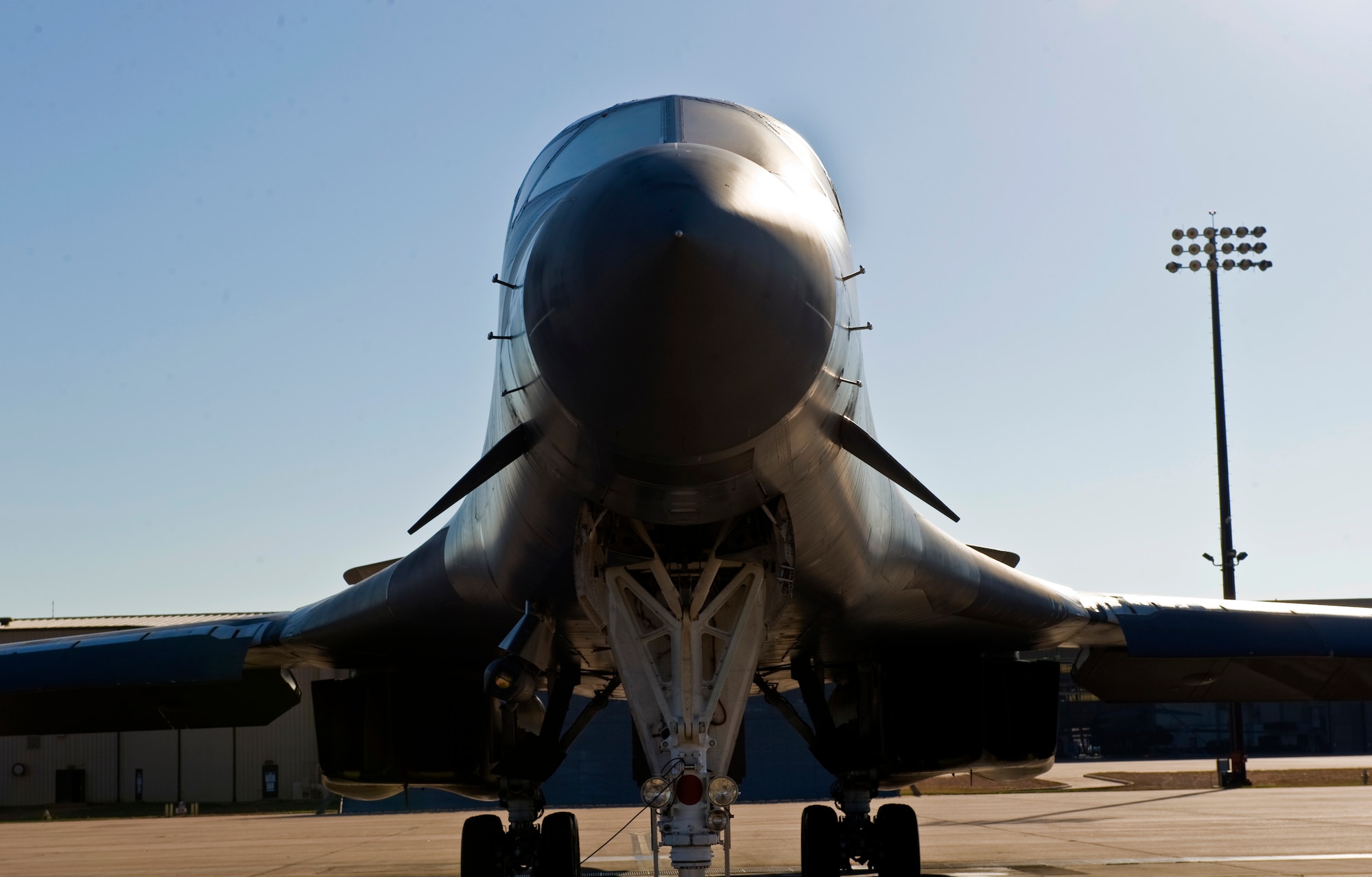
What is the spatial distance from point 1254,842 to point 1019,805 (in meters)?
9.29

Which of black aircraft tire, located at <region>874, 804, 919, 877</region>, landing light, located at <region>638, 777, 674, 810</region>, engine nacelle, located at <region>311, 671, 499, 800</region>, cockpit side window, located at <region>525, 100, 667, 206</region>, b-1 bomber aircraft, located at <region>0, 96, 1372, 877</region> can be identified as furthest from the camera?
engine nacelle, located at <region>311, 671, 499, 800</region>

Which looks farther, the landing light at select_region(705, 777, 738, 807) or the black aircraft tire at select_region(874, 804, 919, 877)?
the black aircraft tire at select_region(874, 804, 919, 877)

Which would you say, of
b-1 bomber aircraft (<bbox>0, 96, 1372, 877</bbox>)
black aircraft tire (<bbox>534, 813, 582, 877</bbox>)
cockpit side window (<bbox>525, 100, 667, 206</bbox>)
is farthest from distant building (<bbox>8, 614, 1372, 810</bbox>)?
cockpit side window (<bbox>525, 100, 667, 206</bbox>)

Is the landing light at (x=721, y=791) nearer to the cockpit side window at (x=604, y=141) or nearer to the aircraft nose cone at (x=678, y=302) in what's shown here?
the aircraft nose cone at (x=678, y=302)

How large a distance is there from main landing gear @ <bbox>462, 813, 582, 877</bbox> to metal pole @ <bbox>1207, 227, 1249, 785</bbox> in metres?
18.9

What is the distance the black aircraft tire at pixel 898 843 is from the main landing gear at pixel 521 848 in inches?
81.2

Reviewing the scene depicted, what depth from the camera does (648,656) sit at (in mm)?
5500

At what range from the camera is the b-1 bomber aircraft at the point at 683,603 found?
412 centimetres

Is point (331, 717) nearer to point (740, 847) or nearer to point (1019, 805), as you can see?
point (740, 847)

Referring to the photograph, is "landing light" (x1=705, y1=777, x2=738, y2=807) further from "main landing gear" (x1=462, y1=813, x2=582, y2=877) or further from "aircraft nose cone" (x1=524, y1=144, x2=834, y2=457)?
"main landing gear" (x1=462, y1=813, x2=582, y2=877)

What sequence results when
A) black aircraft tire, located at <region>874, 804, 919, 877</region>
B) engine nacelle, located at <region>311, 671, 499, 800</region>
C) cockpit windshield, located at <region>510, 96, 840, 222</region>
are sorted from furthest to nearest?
engine nacelle, located at <region>311, 671, 499, 800</region>
black aircraft tire, located at <region>874, 804, 919, 877</region>
cockpit windshield, located at <region>510, 96, 840, 222</region>

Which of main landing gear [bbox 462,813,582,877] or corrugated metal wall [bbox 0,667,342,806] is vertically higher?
main landing gear [bbox 462,813,582,877]

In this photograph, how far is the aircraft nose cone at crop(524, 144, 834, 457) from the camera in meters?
3.92

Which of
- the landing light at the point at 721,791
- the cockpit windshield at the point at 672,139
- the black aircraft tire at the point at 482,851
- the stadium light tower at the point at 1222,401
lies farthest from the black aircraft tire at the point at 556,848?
the stadium light tower at the point at 1222,401
